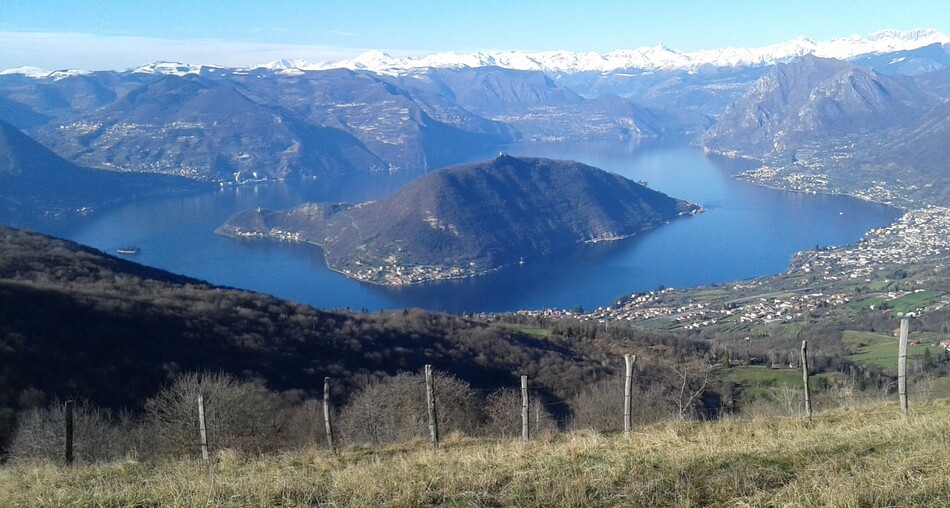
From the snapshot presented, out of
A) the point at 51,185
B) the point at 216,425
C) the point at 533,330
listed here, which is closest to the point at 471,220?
the point at 533,330

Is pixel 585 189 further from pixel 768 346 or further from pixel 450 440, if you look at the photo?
pixel 450 440

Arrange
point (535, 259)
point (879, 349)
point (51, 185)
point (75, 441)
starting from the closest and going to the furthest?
1. point (75, 441)
2. point (879, 349)
3. point (535, 259)
4. point (51, 185)

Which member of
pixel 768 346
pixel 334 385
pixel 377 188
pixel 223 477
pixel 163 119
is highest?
pixel 163 119

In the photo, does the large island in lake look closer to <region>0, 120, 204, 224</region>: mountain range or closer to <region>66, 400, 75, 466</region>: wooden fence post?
<region>0, 120, 204, 224</region>: mountain range

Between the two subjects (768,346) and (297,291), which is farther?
(297,291)

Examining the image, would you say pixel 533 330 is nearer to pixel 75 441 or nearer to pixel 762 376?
pixel 762 376

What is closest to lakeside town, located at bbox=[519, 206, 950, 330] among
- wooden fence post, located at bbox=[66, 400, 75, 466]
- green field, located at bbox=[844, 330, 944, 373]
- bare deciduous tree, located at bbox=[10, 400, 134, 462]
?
green field, located at bbox=[844, 330, 944, 373]

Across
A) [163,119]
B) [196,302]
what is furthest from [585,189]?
[163,119]
